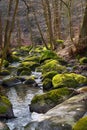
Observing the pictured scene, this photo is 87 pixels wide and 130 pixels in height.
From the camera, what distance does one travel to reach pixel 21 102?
40.3ft

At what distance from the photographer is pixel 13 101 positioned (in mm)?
12523

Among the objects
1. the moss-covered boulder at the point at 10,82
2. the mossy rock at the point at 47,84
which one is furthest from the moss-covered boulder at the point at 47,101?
the moss-covered boulder at the point at 10,82

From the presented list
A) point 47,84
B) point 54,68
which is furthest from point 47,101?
Answer: point 54,68

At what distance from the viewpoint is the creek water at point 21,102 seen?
9773 mm

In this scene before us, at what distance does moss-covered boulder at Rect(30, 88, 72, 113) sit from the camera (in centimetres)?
1073

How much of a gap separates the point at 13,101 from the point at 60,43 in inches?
714

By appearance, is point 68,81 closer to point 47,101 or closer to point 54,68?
point 47,101

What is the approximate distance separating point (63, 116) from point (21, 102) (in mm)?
3708

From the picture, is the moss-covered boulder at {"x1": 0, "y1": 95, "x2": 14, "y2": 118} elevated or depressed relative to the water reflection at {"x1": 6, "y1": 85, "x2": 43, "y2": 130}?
elevated

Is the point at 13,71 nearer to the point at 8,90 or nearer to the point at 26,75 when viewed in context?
the point at 26,75

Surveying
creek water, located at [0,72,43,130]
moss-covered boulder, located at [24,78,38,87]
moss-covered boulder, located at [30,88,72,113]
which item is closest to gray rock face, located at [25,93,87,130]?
moss-covered boulder, located at [30,88,72,113]

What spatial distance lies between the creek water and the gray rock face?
800 millimetres

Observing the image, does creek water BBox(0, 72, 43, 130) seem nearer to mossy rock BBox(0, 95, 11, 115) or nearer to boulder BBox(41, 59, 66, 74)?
mossy rock BBox(0, 95, 11, 115)

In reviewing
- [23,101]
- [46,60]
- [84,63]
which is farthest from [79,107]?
[46,60]
